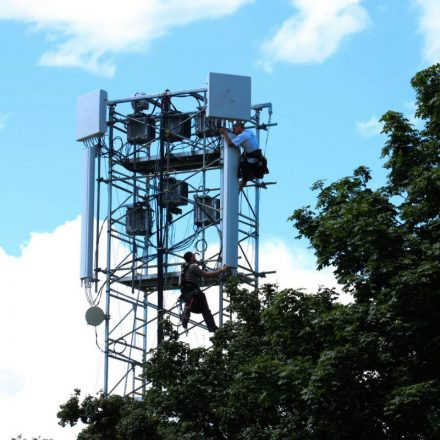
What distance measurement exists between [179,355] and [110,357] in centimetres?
806

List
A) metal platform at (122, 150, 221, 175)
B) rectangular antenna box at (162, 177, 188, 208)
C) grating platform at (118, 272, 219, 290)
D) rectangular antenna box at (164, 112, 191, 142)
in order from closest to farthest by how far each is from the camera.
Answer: grating platform at (118, 272, 219, 290) < metal platform at (122, 150, 221, 175) < rectangular antenna box at (164, 112, 191, 142) < rectangular antenna box at (162, 177, 188, 208)

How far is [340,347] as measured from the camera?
30.2 meters

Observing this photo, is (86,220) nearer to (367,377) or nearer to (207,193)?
(207,193)

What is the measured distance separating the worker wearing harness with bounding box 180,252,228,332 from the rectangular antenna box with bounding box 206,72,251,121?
4889 mm

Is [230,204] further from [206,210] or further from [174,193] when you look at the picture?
[174,193]

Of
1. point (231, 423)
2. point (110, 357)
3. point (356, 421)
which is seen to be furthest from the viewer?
point (110, 357)

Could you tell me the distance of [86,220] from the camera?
144 feet

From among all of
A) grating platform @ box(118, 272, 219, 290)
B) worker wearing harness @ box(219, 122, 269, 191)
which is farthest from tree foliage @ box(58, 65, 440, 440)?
grating platform @ box(118, 272, 219, 290)

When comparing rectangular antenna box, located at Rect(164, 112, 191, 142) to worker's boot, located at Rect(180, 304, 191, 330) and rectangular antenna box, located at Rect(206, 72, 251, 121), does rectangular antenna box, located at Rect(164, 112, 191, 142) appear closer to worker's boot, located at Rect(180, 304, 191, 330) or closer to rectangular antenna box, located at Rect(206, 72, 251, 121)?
rectangular antenna box, located at Rect(206, 72, 251, 121)

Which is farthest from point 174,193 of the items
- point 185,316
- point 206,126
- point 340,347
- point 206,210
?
point 340,347

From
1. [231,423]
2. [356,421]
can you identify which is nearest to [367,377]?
[356,421]

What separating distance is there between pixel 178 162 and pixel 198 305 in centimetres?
648

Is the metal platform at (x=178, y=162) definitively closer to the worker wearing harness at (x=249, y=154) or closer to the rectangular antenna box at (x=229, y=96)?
the rectangular antenna box at (x=229, y=96)

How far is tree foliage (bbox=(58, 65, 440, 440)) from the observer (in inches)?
1193
